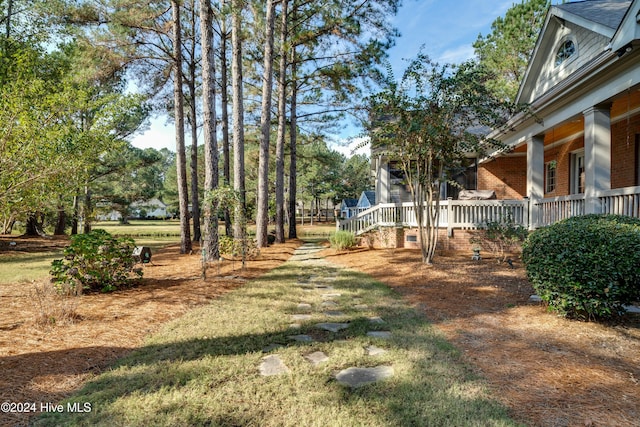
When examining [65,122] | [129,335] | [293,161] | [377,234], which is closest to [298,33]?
[293,161]

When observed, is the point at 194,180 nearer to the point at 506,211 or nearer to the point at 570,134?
the point at 506,211

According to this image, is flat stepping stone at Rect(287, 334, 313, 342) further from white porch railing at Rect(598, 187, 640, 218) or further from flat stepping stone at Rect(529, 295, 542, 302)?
white porch railing at Rect(598, 187, 640, 218)

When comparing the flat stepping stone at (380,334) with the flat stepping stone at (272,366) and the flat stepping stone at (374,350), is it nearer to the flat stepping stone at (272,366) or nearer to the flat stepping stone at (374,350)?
the flat stepping stone at (374,350)

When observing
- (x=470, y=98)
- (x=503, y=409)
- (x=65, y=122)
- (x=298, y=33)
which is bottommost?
(x=503, y=409)

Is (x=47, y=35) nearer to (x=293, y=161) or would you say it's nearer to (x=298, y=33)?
(x=298, y=33)

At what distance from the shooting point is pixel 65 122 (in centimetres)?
508

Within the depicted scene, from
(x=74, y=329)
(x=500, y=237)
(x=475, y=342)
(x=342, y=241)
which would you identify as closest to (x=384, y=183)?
(x=342, y=241)

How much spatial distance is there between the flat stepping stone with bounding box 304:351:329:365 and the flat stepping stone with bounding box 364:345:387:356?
0.42m

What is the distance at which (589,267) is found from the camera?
3566 millimetres

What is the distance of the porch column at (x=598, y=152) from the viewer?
693 centimetres

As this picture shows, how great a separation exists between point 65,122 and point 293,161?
38.5 feet

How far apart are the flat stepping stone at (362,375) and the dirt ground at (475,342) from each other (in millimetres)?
783

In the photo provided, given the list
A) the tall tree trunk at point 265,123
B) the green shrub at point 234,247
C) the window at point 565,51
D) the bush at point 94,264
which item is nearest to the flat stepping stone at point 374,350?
the bush at point 94,264

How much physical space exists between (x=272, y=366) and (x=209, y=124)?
6693 mm
